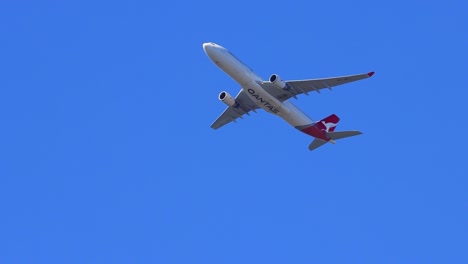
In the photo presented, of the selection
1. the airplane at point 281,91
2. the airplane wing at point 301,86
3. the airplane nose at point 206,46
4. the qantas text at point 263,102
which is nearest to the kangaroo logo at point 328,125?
the airplane at point 281,91

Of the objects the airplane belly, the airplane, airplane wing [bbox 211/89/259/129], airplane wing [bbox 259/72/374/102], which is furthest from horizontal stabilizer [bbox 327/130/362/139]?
airplane wing [bbox 211/89/259/129]

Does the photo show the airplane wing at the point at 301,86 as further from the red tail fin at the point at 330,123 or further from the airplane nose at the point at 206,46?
the airplane nose at the point at 206,46

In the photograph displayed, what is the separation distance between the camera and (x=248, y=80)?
248 ft

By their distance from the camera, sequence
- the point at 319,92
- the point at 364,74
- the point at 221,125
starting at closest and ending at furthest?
the point at 364,74
the point at 319,92
the point at 221,125

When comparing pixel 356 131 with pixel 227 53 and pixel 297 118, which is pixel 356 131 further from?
pixel 227 53

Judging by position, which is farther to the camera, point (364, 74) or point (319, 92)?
point (319, 92)

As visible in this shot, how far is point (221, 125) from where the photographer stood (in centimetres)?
8594

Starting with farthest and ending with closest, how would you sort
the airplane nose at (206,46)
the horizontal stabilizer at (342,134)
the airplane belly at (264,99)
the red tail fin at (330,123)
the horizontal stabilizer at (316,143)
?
the horizontal stabilizer at (316,143), the red tail fin at (330,123), the horizontal stabilizer at (342,134), the airplane belly at (264,99), the airplane nose at (206,46)

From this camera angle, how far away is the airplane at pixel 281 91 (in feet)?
247

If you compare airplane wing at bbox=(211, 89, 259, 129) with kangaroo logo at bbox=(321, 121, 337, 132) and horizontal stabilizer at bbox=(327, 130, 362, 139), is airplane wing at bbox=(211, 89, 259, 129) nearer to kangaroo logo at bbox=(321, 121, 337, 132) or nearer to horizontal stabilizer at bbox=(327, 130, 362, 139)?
kangaroo logo at bbox=(321, 121, 337, 132)

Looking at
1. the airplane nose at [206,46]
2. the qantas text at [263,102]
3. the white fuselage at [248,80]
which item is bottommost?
the qantas text at [263,102]

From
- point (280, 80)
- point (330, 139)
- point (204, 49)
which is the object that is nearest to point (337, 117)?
point (330, 139)

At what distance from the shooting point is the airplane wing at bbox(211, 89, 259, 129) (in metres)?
82.3

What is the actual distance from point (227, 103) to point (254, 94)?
5845mm
